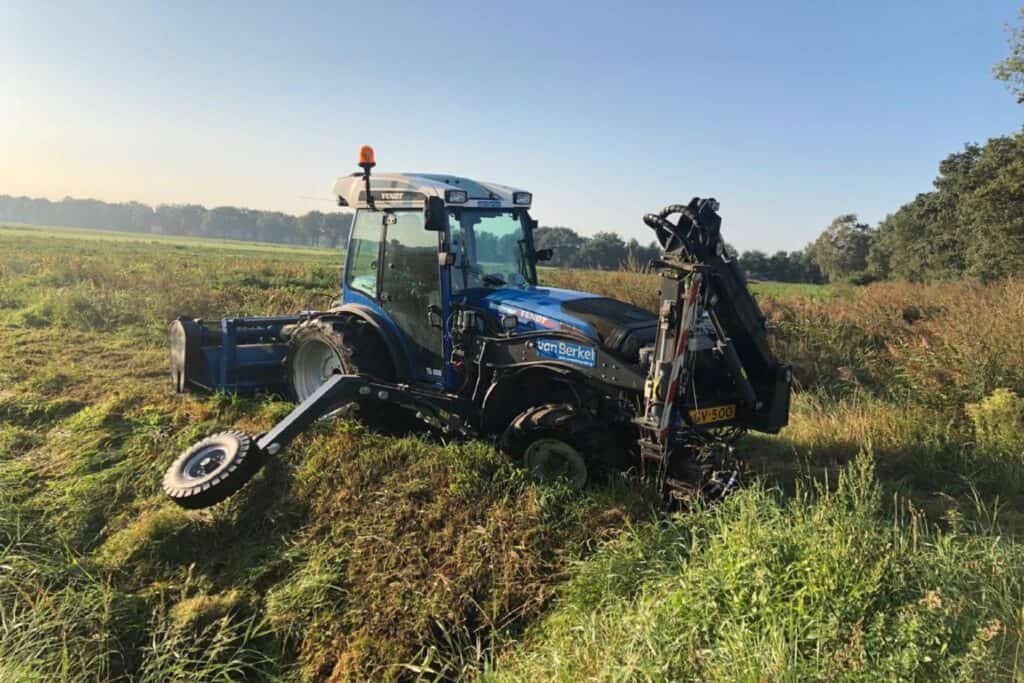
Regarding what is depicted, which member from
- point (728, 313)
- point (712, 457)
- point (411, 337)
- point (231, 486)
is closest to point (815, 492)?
point (712, 457)

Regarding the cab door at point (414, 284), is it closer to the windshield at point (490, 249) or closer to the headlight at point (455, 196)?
the windshield at point (490, 249)

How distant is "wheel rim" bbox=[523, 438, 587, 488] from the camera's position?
4.65 metres

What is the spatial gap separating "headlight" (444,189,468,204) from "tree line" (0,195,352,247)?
79.7 metres

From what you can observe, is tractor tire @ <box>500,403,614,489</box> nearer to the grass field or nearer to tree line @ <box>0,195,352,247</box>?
the grass field

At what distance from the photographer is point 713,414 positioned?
4.58 meters

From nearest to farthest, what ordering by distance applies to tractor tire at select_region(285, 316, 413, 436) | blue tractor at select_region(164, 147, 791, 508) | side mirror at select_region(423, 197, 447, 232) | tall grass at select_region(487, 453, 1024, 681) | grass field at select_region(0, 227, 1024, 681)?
tall grass at select_region(487, 453, 1024, 681) < grass field at select_region(0, 227, 1024, 681) < blue tractor at select_region(164, 147, 791, 508) < side mirror at select_region(423, 197, 447, 232) < tractor tire at select_region(285, 316, 413, 436)

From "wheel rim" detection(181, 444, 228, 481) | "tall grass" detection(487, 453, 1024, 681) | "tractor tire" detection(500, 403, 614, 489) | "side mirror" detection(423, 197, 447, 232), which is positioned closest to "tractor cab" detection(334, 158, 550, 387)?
"side mirror" detection(423, 197, 447, 232)

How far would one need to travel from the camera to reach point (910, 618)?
270cm

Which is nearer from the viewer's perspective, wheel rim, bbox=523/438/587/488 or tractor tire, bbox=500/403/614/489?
tractor tire, bbox=500/403/614/489

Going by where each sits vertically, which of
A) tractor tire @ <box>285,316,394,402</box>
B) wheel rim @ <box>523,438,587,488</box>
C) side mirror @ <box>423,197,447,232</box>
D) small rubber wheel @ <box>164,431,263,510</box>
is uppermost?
side mirror @ <box>423,197,447,232</box>

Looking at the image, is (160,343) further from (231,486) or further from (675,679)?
(675,679)

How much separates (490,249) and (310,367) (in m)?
2.40

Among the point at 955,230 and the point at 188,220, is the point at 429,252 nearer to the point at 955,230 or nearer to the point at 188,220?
the point at 955,230

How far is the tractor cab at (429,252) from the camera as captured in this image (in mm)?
5707
